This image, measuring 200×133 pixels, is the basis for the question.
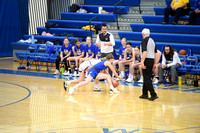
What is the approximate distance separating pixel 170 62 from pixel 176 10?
3.81m

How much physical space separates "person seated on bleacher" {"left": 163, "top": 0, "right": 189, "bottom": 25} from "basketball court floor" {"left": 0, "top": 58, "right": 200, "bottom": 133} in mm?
4524

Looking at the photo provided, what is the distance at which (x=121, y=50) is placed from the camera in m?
12.5

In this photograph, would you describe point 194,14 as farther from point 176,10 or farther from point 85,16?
point 85,16

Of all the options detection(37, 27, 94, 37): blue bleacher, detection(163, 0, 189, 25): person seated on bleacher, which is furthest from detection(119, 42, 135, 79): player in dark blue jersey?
detection(37, 27, 94, 37): blue bleacher

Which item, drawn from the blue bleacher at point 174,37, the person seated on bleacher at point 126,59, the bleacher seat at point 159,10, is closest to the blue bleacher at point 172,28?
the blue bleacher at point 174,37

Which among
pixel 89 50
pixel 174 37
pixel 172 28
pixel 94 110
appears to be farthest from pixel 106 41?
pixel 172 28

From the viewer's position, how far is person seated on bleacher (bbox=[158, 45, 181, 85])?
1112cm

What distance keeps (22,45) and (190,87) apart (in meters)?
9.61

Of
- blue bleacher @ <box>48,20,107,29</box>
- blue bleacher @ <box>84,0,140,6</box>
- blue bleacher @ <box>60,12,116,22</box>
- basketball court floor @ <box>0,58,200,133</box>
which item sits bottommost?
basketball court floor @ <box>0,58,200,133</box>

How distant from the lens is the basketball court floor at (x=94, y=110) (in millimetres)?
5809

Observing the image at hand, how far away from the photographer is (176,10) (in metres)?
14.2

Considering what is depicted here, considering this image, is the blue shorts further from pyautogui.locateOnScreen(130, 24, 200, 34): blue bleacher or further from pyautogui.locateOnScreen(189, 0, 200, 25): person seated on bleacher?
pyautogui.locateOnScreen(189, 0, 200, 25): person seated on bleacher

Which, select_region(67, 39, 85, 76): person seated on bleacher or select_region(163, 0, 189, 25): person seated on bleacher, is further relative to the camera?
select_region(163, 0, 189, 25): person seated on bleacher

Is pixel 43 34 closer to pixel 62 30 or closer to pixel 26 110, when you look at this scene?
pixel 62 30
